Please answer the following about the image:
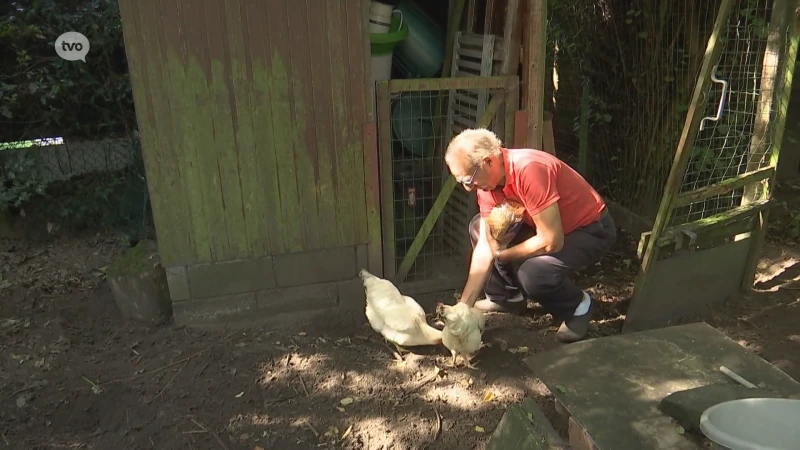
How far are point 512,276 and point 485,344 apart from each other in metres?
0.47

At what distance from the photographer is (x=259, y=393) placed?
3.15 metres

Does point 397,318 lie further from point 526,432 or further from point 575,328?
point 526,432

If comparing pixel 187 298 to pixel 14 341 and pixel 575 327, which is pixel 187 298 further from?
pixel 575 327

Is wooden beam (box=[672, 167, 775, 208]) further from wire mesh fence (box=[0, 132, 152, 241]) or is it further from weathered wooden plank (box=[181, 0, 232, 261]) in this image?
wire mesh fence (box=[0, 132, 152, 241])

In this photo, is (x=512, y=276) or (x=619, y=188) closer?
(x=512, y=276)

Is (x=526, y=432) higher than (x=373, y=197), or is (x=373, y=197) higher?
(x=373, y=197)

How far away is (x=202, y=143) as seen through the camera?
345 centimetres

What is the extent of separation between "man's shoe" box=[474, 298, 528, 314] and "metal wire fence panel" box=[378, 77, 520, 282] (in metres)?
0.42

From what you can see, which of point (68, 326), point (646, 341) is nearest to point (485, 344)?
point (646, 341)

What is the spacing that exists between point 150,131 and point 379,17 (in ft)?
5.35

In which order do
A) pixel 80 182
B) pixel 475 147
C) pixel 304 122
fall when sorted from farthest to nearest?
1. pixel 80 182
2. pixel 304 122
3. pixel 475 147

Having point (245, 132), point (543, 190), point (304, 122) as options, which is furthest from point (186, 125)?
point (543, 190)

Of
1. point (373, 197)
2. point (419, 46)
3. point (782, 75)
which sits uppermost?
point (419, 46)

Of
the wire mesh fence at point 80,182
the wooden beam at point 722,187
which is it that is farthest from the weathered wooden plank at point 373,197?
the wire mesh fence at point 80,182
